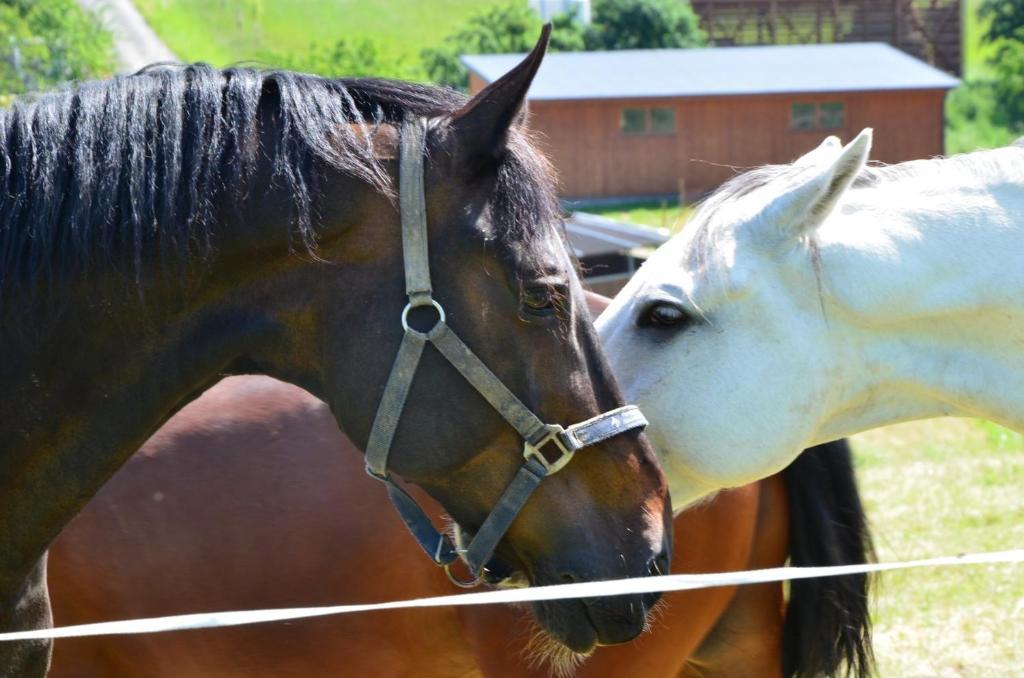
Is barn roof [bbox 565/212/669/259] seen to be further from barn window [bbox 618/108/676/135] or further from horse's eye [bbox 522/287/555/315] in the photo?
barn window [bbox 618/108/676/135]

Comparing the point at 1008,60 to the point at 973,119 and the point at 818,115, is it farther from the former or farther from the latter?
the point at 818,115

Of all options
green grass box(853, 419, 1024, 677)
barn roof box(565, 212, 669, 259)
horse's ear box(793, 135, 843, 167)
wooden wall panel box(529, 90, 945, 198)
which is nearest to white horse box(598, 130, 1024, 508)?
horse's ear box(793, 135, 843, 167)

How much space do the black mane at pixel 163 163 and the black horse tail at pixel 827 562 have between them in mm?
1785

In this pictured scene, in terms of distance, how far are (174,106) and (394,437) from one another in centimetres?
70

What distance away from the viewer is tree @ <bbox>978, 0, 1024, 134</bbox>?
39.3 meters

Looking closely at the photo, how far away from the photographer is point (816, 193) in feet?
8.59

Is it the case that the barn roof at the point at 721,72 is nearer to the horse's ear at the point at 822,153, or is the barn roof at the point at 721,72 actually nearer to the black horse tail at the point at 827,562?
the black horse tail at the point at 827,562

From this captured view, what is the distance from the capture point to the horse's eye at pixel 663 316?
272 centimetres

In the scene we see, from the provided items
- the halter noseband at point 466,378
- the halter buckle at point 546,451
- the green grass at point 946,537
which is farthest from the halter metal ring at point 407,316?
the green grass at point 946,537

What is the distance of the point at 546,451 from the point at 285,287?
548mm

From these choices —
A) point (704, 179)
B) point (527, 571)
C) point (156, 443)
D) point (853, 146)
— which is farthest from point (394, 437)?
point (704, 179)

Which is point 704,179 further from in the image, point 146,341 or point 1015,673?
point 146,341

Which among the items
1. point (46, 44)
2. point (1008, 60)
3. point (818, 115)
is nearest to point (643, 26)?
point (818, 115)

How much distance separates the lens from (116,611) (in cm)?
320
